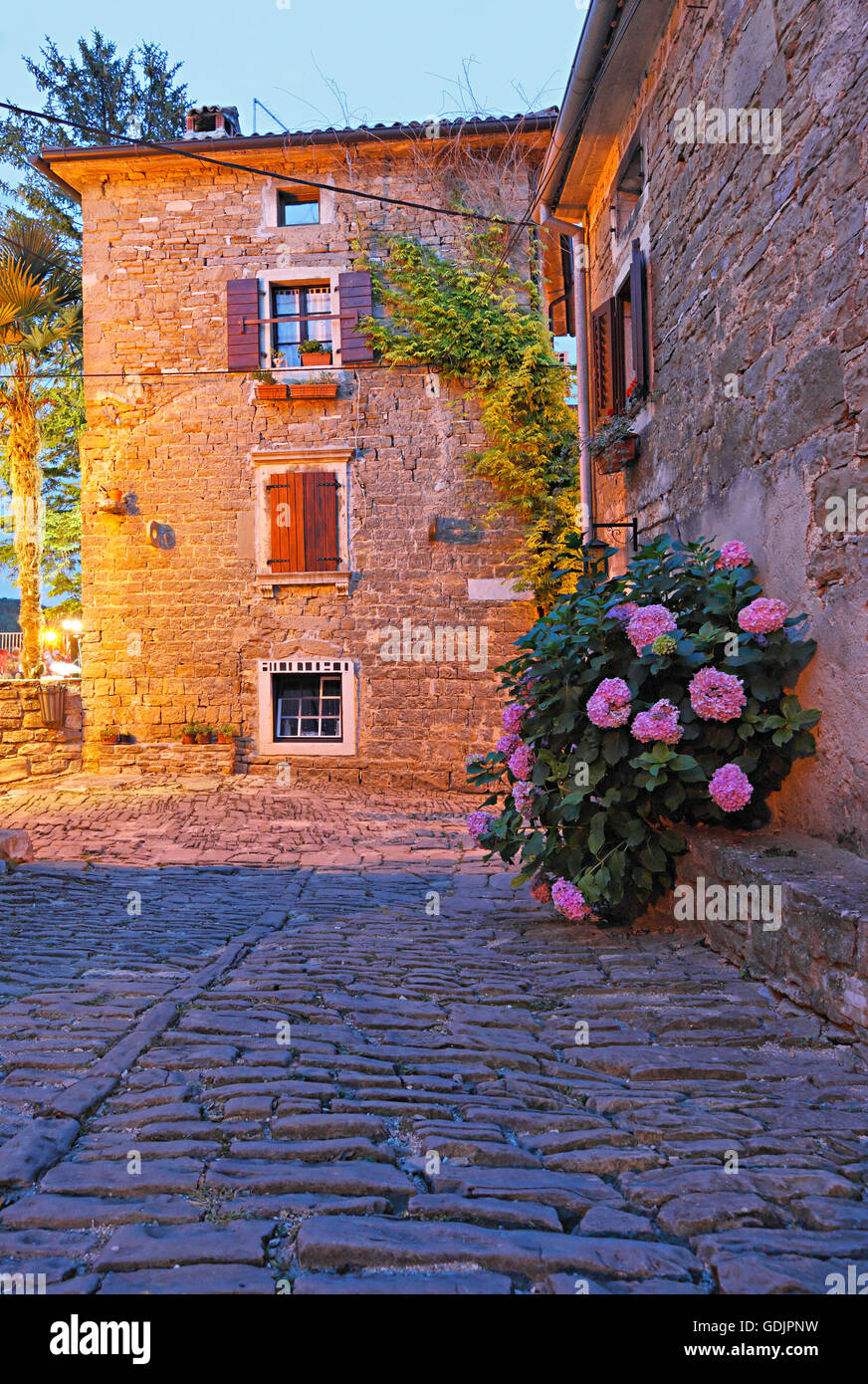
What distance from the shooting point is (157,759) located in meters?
12.6

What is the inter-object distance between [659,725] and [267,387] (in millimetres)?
10123

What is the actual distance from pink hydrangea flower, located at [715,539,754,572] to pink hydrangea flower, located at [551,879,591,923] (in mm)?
1623

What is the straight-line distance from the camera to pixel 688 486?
559 centimetres

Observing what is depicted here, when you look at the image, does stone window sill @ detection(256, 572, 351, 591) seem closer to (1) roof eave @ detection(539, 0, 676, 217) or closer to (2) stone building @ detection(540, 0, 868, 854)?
(1) roof eave @ detection(539, 0, 676, 217)

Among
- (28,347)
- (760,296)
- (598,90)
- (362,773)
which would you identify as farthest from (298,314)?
(760,296)

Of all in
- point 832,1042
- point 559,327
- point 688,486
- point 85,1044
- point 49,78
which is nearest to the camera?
point 832,1042

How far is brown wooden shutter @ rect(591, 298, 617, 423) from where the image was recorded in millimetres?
7559

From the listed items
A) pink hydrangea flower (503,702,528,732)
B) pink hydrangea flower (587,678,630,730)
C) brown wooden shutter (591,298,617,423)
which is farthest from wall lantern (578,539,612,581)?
brown wooden shutter (591,298,617,423)

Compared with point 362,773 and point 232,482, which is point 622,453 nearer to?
point 362,773

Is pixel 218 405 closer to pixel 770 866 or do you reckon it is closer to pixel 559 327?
pixel 559 327

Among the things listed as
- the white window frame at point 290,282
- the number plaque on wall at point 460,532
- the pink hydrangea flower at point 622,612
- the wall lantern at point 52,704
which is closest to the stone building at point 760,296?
the pink hydrangea flower at point 622,612

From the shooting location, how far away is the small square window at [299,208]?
41.9 ft
